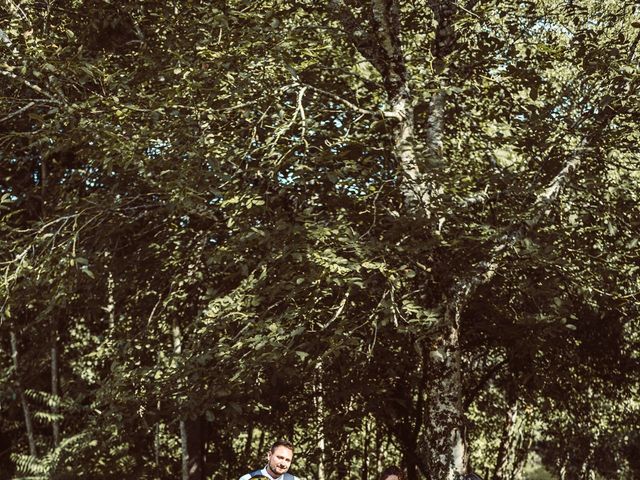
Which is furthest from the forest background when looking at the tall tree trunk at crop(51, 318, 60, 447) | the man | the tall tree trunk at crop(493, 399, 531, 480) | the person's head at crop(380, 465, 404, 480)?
the tall tree trunk at crop(493, 399, 531, 480)

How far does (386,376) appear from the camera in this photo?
1495 centimetres

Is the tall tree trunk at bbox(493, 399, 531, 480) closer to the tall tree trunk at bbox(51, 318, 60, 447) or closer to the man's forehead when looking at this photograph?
the tall tree trunk at bbox(51, 318, 60, 447)

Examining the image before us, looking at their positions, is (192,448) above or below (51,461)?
above

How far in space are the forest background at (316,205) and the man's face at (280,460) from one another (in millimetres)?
2735

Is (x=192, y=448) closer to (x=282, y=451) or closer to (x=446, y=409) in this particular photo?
(x=446, y=409)

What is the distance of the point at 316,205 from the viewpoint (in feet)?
40.3

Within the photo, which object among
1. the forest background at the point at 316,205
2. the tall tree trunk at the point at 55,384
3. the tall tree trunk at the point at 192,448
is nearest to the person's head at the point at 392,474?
the forest background at the point at 316,205

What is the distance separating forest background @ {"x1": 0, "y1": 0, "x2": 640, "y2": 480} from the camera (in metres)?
10.2

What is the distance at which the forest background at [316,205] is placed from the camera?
10.2 meters

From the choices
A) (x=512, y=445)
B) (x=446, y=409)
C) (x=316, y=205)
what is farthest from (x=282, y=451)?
(x=512, y=445)

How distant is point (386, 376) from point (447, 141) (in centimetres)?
461

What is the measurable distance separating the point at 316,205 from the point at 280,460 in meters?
6.20

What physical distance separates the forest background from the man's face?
2735 millimetres

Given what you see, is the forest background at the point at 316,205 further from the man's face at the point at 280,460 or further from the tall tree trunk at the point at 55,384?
the man's face at the point at 280,460
